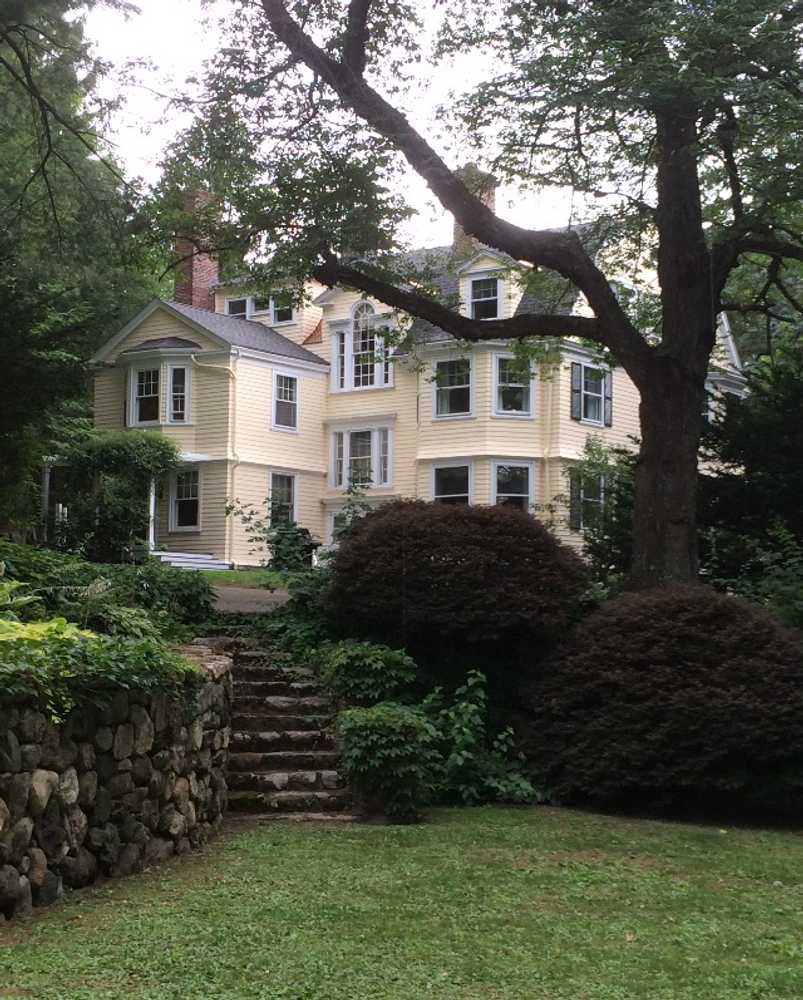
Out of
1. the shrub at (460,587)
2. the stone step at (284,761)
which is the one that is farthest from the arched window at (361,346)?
the stone step at (284,761)

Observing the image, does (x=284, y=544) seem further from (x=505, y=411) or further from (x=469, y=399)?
(x=469, y=399)

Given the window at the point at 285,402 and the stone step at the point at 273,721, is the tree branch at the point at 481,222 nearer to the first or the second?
the stone step at the point at 273,721

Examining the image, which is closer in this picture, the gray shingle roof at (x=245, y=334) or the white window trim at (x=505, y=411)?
the white window trim at (x=505, y=411)

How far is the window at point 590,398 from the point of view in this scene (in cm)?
2798

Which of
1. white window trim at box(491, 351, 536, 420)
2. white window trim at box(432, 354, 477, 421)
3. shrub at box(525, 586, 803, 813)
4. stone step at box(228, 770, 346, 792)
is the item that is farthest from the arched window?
stone step at box(228, 770, 346, 792)

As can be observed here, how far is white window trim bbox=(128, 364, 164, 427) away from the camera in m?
28.9

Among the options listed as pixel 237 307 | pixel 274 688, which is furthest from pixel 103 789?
pixel 237 307

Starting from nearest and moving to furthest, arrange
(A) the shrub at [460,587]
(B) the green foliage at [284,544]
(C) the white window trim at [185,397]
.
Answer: (A) the shrub at [460,587], (B) the green foliage at [284,544], (C) the white window trim at [185,397]

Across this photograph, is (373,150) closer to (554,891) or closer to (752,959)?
(554,891)

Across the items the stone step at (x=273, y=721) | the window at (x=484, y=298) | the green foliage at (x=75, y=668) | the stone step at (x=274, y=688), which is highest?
the window at (x=484, y=298)

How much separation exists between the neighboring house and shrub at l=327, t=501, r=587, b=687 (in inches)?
619

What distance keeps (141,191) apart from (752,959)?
42.8 ft

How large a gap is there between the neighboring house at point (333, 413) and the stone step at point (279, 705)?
55.5 feet

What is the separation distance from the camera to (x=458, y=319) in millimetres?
13578
